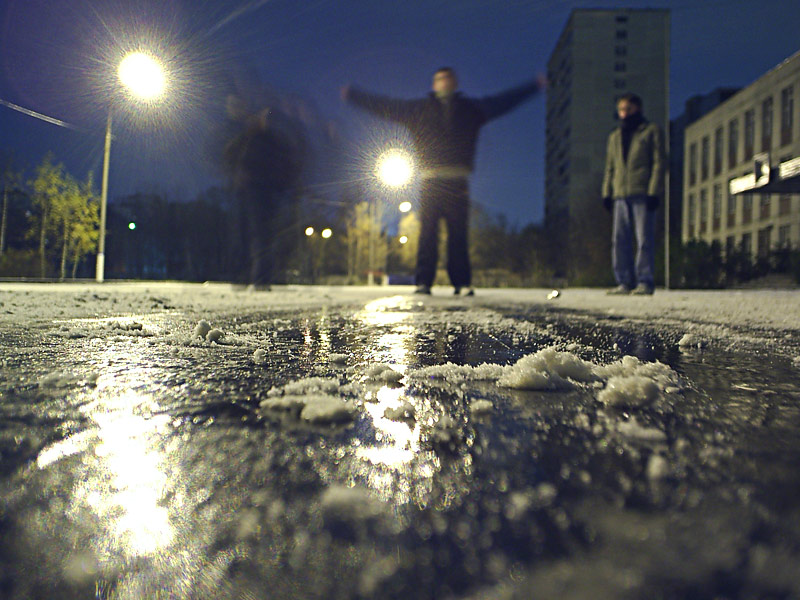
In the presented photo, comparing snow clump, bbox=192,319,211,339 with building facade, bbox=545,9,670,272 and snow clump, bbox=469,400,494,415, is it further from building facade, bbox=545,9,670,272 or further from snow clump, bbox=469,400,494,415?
building facade, bbox=545,9,670,272

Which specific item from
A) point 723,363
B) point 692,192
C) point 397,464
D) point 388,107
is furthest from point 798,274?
point 397,464

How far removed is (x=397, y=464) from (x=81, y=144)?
52.8 ft

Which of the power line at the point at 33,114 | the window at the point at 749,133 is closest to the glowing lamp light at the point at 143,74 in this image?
the power line at the point at 33,114

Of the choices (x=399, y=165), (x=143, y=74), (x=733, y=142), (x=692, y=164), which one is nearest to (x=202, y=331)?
(x=399, y=165)

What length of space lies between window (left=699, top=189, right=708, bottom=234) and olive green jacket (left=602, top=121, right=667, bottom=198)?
3114cm

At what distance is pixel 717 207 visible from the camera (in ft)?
104

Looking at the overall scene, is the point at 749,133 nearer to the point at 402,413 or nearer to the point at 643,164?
the point at 643,164

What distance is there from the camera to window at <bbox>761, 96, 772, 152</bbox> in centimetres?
2608

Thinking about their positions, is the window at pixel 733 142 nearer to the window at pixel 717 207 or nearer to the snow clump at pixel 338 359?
the window at pixel 717 207

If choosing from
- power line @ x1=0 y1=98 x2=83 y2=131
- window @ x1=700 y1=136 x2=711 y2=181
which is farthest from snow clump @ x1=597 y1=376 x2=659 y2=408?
window @ x1=700 y1=136 x2=711 y2=181

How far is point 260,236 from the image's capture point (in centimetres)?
744

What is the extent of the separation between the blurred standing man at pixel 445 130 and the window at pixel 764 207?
2671 centimetres

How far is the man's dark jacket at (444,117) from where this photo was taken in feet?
20.0

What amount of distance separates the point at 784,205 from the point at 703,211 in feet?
26.8
